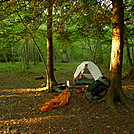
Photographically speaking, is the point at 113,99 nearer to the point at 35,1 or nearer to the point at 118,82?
the point at 118,82

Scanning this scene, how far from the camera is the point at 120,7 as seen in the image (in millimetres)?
3541

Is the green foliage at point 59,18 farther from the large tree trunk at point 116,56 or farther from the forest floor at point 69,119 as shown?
the forest floor at point 69,119

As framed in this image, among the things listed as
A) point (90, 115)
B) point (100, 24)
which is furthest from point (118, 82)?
point (100, 24)

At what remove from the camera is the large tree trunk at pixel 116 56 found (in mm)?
3617

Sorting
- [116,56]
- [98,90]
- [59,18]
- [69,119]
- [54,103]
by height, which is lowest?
[69,119]

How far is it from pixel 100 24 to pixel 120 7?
3.14ft

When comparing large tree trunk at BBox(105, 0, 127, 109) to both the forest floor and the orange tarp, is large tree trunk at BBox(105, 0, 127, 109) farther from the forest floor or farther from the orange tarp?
the orange tarp

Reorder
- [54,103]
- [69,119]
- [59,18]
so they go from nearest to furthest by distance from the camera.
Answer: [69,119], [59,18], [54,103]

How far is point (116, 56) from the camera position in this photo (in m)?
3.69

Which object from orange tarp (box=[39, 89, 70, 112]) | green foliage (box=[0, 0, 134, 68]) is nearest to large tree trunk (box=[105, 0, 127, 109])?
green foliage (box=[0, 0, 134, 68])

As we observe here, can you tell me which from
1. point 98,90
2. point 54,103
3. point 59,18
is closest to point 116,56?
point 98,90

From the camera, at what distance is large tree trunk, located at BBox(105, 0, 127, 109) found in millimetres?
3617

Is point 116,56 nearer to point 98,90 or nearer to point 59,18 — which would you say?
point 98,90

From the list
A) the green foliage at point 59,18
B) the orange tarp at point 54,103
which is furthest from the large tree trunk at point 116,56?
the orange tarp at point 54,103
